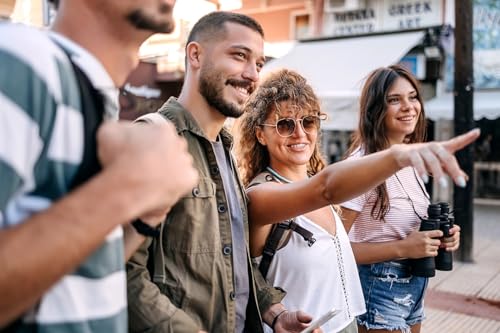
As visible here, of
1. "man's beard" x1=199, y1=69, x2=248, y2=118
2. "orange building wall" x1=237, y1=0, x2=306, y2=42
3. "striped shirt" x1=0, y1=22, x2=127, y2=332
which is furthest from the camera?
"orange building wall" x1=237, y1=0, x2=306, y2=42

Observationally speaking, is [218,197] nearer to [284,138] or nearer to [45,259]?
[284,138]

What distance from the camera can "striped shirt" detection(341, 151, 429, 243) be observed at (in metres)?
2.60

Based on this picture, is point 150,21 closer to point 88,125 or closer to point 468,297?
point 88,125

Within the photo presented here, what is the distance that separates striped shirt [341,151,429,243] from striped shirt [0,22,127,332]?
190cm

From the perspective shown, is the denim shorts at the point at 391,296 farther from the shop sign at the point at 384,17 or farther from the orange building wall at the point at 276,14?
the orange building wall at the point at 276,14

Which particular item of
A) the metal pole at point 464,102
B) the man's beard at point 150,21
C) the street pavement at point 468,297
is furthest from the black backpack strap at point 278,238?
the metal pole at point 464,102

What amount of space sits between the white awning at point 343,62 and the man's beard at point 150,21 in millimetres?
8662

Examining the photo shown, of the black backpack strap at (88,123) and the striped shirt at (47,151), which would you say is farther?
the black backpack strap at (88,123)

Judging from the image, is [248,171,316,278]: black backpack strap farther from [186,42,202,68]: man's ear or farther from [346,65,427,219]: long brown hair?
[346,65,427,219]: long brown hair

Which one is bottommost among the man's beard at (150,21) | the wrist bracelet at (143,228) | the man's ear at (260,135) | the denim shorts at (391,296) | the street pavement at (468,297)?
the street pavement at (468,297)

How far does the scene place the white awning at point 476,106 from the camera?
999 centimetres

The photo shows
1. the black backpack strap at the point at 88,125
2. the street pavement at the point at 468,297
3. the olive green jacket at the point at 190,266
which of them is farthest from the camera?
the street pavement at the point at 468,297

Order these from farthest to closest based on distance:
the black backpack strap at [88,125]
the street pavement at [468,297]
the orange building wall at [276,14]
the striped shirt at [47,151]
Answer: the orange building wall at [276,14] < the street pavement at [468,297] < the black backpack strap at [88,125] < the striped shirt at [47,151]

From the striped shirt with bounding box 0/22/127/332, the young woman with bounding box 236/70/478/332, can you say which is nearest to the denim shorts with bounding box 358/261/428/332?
the young woman with bounding box 236/70/478/332
